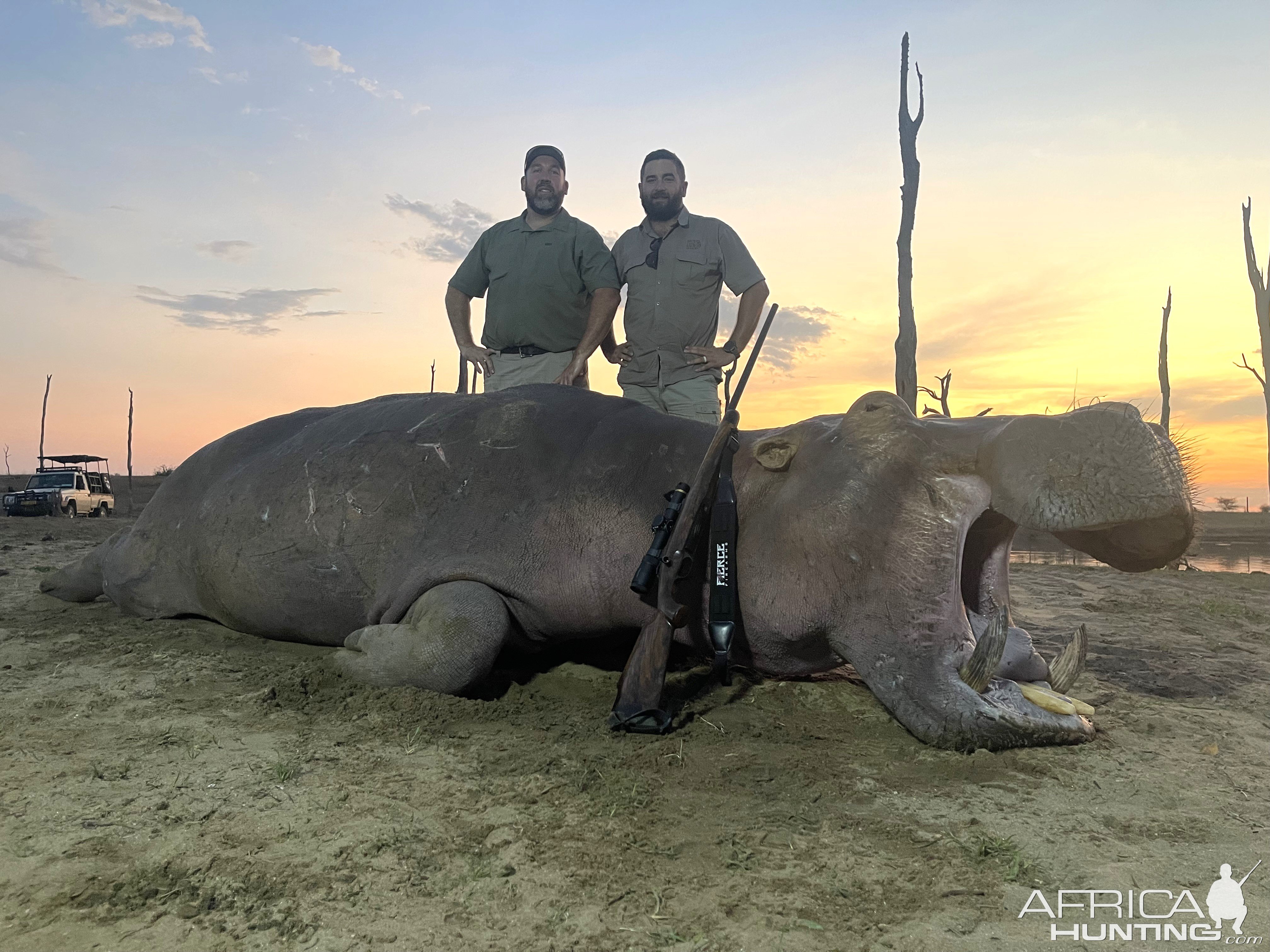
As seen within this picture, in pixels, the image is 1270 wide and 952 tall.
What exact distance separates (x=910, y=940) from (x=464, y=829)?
108 cm

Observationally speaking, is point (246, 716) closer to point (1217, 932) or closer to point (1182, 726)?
point (1217, 932)

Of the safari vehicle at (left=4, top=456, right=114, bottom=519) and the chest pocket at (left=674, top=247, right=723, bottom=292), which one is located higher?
the chest pocket at (left=674, top=247, right=723, bottom=292)

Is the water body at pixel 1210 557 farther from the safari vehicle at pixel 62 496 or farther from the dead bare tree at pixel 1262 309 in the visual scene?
the safari vehicle at pixel 62 496

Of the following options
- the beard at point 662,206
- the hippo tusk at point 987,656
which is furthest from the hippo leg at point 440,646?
the beard at point 662,206

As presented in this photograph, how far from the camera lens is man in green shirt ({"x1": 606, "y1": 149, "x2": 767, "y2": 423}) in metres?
5.80

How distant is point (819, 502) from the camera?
3.04 metres

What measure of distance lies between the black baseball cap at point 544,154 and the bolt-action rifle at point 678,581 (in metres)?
3.45

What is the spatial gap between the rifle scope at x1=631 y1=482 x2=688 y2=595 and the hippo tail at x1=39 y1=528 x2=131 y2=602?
3.63 metres

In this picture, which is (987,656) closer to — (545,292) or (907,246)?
(545,292)

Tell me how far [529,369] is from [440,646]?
2.84 metres

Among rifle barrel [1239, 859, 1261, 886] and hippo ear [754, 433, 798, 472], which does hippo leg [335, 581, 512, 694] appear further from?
rifle barrel [1239, 859, 1261, 886]

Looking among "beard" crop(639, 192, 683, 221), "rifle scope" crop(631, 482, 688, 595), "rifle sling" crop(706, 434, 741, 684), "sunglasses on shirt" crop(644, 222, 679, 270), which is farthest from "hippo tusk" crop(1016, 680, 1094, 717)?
"beard" crop(639, 192, 683, 221)

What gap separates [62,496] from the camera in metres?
22.0

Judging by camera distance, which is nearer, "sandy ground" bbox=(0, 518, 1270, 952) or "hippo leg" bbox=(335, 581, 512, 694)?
"sandy ground" bbox=(0, 518, 1270, 952)
